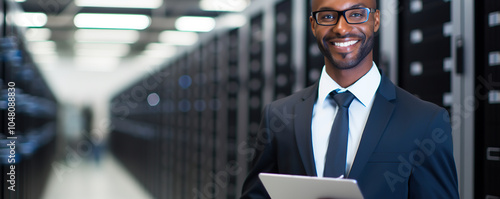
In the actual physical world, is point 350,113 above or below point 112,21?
below

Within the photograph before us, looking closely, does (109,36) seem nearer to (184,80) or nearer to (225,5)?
(225,5)

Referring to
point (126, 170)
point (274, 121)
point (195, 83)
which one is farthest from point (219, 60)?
point (274, 121)

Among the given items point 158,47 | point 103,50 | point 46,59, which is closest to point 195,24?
point 158,47

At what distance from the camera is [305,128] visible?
4.65 feet

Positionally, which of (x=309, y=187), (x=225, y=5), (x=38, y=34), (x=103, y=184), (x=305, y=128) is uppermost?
(x=225, y=5)

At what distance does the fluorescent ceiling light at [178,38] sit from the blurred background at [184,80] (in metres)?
0.03

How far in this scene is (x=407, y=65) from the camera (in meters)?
2.68

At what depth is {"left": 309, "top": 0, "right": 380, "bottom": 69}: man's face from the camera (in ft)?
4.28

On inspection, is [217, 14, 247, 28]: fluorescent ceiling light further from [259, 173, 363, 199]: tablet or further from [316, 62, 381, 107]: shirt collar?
[259, 173, 363, 199]: tablet

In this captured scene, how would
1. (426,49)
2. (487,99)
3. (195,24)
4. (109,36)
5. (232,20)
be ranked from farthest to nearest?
1. (195,24)
2. (109,36)
3. (232,20)
4. (426,49)
5. (487,99)

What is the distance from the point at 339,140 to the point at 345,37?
0.28m

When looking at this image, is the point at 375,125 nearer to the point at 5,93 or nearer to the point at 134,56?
the point at 5,93

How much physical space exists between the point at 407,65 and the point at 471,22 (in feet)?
1.74

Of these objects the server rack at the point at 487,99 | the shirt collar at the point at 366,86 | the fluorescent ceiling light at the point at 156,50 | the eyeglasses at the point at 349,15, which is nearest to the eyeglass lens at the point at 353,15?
the eyeglasses at the point at 349,15
